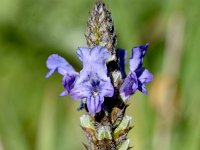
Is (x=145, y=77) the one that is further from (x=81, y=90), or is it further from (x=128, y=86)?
(x=81, y=90)

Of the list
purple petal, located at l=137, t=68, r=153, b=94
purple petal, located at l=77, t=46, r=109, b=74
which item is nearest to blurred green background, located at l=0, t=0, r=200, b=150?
purple petal, located at l=137, t=68, r=153, b=94

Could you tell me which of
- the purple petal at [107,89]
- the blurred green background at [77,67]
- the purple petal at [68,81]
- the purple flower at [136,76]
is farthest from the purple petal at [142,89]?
the blurred green background at [77,67]

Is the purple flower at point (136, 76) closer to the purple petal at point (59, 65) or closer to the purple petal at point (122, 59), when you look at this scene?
the purple petal at point (122, 59)

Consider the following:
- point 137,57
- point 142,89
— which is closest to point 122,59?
point 137,57

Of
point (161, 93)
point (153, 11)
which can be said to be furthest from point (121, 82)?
point (153, 11)

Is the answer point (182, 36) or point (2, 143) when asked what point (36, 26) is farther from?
point (2, 143)
